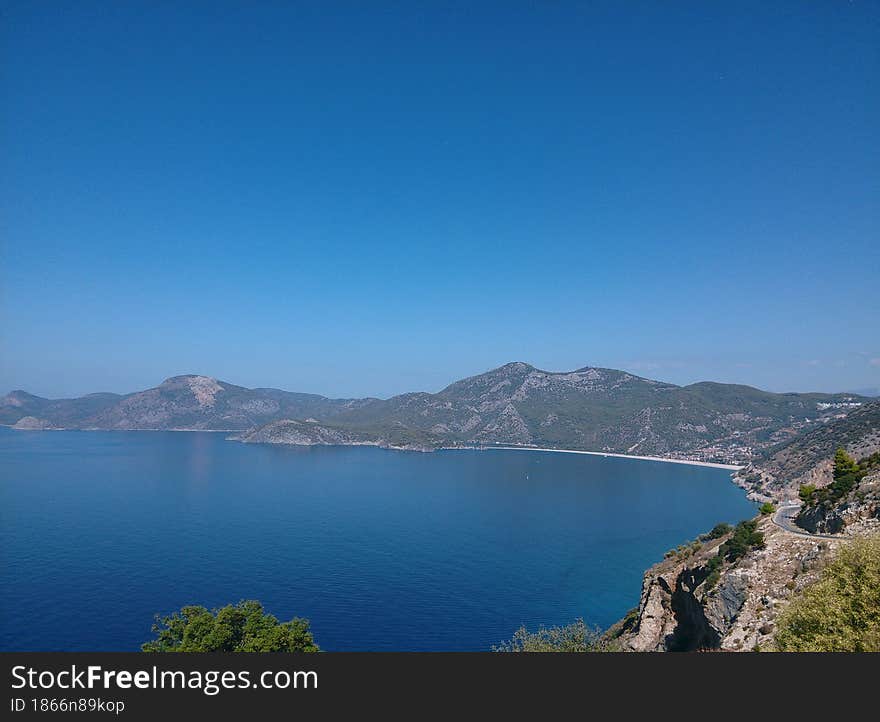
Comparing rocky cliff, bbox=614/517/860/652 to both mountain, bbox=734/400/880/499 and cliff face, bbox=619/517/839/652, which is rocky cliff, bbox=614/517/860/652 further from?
mountain, bbox=734/400/880/499

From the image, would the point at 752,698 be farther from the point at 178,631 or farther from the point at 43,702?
the point at 178,631

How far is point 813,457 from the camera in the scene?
120750 millimetres

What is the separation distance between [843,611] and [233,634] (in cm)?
2871

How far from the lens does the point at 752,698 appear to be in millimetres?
8312

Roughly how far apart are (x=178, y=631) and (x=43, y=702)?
79.8 ft

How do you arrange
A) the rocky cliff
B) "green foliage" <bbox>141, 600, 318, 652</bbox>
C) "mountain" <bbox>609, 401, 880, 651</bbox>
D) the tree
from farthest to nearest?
the tree
"green foliage" <bbox>141, 600, 318, 652</bbox>
the rocky cliff
"mountain" <bbox>609, 401, 880, 651</bbox>

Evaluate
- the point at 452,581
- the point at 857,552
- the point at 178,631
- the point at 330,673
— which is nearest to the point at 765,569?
the point at 857,552

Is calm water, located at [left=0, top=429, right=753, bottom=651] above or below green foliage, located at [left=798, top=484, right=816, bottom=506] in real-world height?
below

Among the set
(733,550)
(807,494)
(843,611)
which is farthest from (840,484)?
(843,611)

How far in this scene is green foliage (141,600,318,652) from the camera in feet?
86.7

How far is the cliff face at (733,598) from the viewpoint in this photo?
75.5 ft

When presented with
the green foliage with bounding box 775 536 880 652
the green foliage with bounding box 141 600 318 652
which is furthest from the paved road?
the green foliage with bounding box 141 600 318 652

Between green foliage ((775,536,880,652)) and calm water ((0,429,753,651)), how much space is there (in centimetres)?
3986

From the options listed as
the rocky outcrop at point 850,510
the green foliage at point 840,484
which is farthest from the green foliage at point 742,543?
the green foliage at point 840,484
